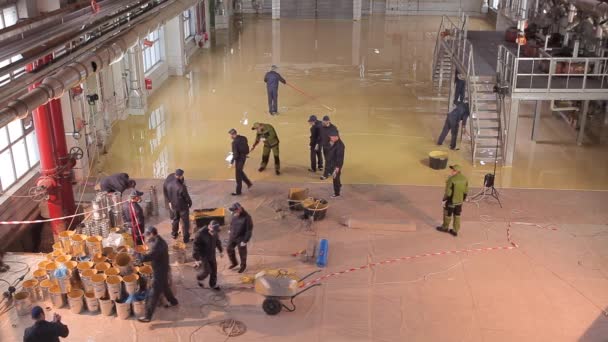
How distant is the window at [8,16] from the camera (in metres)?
12.2

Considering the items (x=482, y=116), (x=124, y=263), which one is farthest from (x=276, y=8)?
(x=124, y=263)

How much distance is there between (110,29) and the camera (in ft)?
45.1

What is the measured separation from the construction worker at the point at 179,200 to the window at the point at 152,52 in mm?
11973

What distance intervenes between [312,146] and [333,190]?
A: 154cm

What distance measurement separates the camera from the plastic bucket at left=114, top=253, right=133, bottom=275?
10.6 m

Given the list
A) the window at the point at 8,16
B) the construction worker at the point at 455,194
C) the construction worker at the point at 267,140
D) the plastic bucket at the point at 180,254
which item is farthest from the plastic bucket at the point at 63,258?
the construction worker at the point at 455,194

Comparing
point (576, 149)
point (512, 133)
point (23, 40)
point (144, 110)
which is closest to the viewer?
point (23, 40)

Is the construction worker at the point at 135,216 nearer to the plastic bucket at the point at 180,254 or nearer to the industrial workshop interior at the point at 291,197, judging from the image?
the industrial workshop interior at the point at 291,197

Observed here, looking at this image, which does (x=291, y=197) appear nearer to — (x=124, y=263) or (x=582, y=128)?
(x=124, y=263)

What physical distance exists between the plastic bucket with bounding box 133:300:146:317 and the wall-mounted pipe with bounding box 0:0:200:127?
11.9ft

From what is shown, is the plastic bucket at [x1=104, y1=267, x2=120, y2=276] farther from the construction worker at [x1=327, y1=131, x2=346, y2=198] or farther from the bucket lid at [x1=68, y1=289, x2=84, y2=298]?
the construction worker at [x1=327, y1=131, x2=346, y2=198]

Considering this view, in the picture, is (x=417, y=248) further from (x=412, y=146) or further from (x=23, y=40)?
(x=23, y=40)

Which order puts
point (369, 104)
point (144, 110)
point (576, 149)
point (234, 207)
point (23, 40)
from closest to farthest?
point (23, 40) < point (234, 207) < point (576, 149) < point (144, 110) < point (369, 104)

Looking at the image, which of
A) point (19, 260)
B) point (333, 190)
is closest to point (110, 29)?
point (19, 260)
